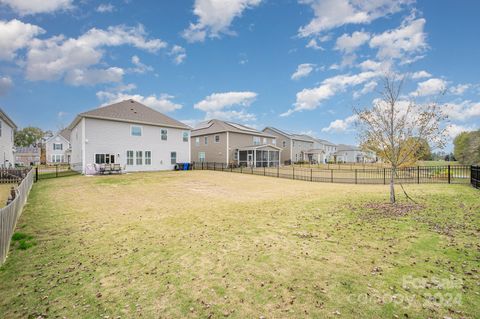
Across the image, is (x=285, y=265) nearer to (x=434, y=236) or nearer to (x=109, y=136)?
(x=434, y=236)

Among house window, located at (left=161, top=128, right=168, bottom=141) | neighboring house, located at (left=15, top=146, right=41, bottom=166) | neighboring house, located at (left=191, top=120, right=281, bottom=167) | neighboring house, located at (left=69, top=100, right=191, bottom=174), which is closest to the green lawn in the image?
neighboring house, located at (left=69, top=100, right=191, bottom=174)

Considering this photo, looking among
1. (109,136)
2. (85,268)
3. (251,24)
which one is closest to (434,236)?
(85,268)

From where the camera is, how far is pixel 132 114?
2783 centimetres

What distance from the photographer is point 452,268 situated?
4.30m

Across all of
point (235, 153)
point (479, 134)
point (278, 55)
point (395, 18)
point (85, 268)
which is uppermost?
point (278, 55)

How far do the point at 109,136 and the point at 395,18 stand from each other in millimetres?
27561

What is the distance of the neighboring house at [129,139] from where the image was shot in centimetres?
2400

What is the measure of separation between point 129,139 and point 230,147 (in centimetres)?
1475

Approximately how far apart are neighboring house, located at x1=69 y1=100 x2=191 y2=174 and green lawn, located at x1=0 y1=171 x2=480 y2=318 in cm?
1725

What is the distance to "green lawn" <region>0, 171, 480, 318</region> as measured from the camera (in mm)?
3359

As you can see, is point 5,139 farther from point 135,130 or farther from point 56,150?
point 56,150

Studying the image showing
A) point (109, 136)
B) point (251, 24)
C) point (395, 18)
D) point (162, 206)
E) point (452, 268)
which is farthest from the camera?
point (109, 136)

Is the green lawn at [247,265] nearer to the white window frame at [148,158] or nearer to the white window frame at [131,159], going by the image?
the white window frame at [131,159]

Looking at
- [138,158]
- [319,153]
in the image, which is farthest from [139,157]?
[319,153]
